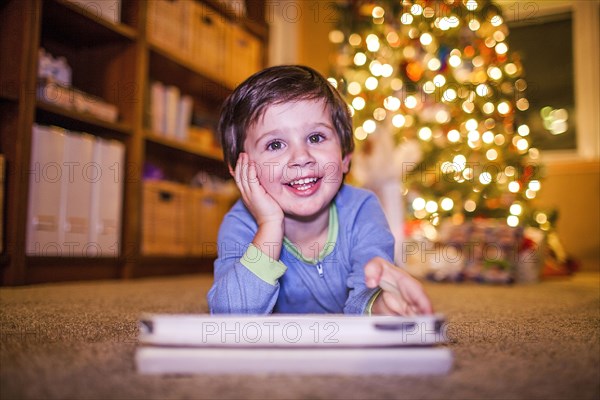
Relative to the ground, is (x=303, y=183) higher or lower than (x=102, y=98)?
lower

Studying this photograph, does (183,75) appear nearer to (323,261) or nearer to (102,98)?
(102,98)

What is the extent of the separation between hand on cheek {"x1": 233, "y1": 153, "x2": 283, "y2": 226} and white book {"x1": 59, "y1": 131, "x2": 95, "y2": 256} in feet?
3.24

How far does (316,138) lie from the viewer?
826 mm

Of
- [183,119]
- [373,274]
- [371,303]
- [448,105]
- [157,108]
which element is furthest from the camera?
[448,105]

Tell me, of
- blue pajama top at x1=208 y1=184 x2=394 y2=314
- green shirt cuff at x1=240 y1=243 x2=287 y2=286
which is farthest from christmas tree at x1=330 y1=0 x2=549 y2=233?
green shirt cuff at x1=240 y1=243 x2=287 y2=286

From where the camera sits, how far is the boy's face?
31.8 inches

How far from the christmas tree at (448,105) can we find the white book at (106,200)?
3.87ft

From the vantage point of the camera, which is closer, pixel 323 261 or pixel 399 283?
pixel 399 283

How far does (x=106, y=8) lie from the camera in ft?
5.98

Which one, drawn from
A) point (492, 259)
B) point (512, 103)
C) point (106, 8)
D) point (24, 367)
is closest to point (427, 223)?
point (492, 259)

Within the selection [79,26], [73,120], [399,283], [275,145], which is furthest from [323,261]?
[79,26]

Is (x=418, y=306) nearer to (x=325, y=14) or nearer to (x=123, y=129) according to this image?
(x=123, y=129)

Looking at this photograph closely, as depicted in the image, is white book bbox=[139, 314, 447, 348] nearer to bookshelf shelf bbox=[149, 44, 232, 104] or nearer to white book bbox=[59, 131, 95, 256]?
white book bbox=[59, 131, 95, 256]

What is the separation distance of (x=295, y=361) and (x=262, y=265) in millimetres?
318
